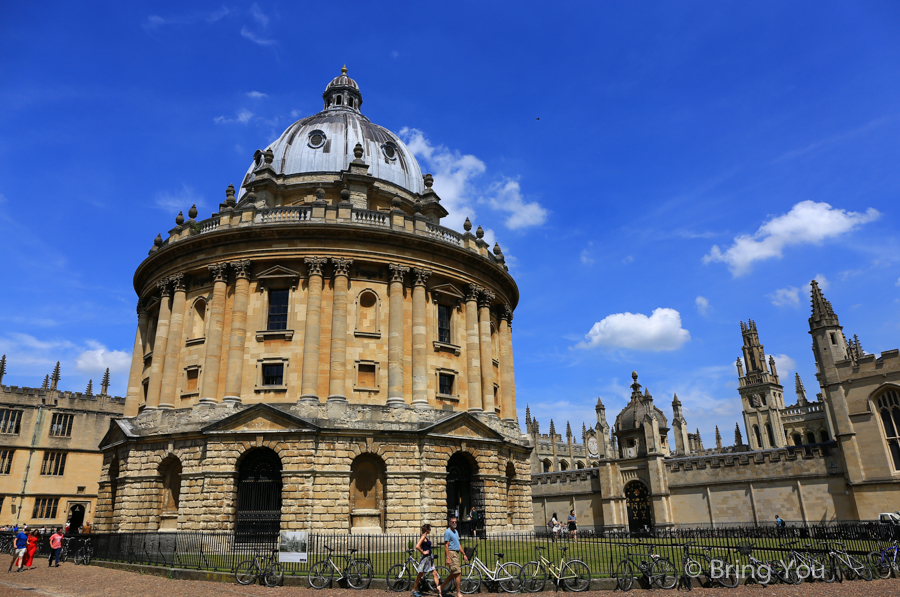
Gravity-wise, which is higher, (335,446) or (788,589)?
(335,446)

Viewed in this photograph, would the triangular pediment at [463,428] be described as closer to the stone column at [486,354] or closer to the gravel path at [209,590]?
the stone column at [486,354]

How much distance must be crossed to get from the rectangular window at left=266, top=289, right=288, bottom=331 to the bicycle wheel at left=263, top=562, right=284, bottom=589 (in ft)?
53.1

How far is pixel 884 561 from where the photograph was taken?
18328mm

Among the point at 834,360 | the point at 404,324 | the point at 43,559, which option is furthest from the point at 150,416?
the point at 834,360

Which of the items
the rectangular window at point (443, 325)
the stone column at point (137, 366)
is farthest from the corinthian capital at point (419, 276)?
the stone column at point (137, 366)

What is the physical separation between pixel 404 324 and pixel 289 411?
25.4ft

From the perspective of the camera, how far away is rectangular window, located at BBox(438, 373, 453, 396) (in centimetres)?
3344

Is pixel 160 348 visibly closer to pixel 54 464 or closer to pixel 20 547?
pixel 20 547

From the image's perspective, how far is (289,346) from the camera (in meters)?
30.9

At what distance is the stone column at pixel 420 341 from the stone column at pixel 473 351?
336 cm

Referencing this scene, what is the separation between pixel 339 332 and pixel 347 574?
50.9 feet

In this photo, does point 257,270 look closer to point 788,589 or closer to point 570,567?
point 570,567

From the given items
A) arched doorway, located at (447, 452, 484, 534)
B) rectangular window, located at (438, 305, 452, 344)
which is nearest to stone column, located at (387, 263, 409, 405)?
rectangular window, located at (438, 305, 452, 344)

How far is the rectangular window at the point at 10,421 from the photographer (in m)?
51.8
